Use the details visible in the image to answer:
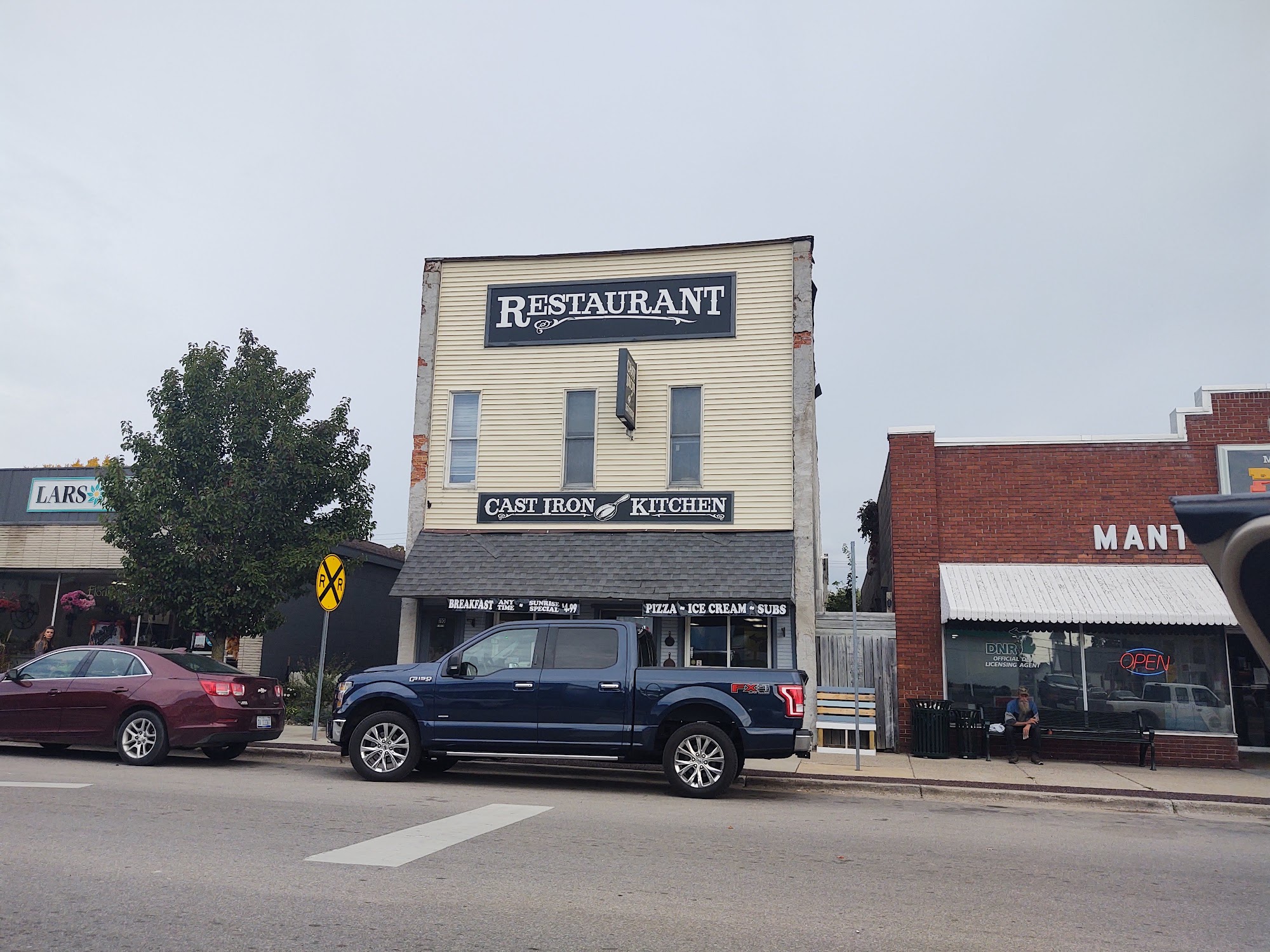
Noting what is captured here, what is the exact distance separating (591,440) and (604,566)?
2823 millimetres

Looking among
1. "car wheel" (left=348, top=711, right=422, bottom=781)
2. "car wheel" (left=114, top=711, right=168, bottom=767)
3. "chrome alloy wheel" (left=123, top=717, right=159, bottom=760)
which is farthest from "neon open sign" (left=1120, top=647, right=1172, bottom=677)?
"chrome alloy wheel" (left=123, top=717, right=159, bottom=760)

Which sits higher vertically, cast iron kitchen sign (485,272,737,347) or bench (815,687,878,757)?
cast iron kitchen sign (485,272,737,347)

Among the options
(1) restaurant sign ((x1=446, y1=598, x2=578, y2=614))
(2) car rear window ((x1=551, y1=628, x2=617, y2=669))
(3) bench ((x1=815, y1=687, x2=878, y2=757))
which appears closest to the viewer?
(2) car rear window ((x1=551, y1=628, x2=617, y2=669))

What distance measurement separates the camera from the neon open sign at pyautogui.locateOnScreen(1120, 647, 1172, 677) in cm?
1551

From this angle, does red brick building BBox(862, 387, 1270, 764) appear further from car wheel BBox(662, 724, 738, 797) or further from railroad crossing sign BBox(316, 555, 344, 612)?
railroad crossing sign BBox(316, 555, 344, 612)

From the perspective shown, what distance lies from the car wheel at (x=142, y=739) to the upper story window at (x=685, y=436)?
9.30m

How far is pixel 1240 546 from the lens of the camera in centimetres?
207

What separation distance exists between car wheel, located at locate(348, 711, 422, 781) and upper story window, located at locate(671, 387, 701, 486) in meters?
7.85

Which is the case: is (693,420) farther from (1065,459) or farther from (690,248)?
(1065,459)

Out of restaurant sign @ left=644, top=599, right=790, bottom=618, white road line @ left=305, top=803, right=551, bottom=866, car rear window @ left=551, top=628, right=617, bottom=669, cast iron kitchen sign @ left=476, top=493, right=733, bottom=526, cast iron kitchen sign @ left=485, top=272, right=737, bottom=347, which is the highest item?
cast iron kitchen sign @ left=485, top=272, right=737, bottom=347

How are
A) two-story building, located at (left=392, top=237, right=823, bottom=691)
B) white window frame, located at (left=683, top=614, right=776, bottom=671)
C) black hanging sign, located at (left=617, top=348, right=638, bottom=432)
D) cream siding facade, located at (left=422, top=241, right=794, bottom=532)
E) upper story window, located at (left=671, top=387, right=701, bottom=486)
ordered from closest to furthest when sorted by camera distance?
two-story building, located at (left=392, top=237, right=823, bottom=691), white window frame, located at (left=683, top=614, right=776, bottom=671), black hanging sign, located at (left=617, top=348, right=638, bottom=432), cream siding facade, located at (left=422, top=241, right=794, bottom=532), upper story window, located at (left=671, top=387, right=701, bottom=486)

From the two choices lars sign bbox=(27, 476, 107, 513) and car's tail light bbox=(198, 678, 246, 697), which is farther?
lars sign bbox=(27, 476, 107, 513)

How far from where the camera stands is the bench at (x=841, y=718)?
15.8 meters

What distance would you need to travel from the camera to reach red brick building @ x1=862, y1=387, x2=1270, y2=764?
50.2 feet
